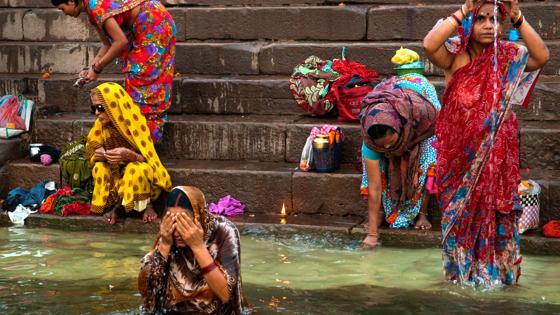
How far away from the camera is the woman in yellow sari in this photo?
8352mm

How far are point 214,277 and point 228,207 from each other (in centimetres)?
337

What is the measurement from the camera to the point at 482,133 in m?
6.20

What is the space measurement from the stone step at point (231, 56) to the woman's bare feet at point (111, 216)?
7.35ft

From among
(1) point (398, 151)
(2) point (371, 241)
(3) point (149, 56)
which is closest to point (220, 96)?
(3) point (149, 56)

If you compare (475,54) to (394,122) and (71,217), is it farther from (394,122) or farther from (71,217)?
(71,217)

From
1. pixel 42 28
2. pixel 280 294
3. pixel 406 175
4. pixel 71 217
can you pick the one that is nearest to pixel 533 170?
pixel 406 175

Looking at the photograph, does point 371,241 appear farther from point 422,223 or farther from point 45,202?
point 45,202

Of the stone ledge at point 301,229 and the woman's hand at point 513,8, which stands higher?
the woman's hand at point 513,8

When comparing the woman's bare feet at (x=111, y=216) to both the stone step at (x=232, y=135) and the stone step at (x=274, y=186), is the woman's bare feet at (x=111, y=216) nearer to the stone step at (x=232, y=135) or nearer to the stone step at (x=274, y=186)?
the stone step at (x=274, y=186)

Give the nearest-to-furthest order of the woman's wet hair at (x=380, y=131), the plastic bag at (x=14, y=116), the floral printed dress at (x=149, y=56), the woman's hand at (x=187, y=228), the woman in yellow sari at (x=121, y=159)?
the woman's hand at (x=187, y=228) < the woman's wet hair at (x=380, y=131) < the woman in yellow sari at (x=121, y=159) < the floral printed dress at (x=149, y=56) < the plastic bag at (x=14, y=116)

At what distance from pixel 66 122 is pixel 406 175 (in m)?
3.60

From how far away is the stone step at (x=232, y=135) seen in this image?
8.93 metres

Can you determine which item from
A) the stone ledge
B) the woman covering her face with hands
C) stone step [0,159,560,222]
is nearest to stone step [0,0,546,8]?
stone step [0,159,560,222]

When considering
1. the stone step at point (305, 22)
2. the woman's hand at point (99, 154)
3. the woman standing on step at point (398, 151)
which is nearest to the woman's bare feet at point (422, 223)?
the woman standing on step at point (398, 151)
